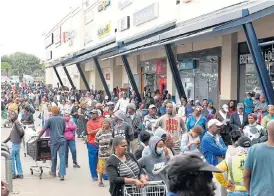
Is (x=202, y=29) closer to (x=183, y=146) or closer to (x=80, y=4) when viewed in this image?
(x=183, y=146)

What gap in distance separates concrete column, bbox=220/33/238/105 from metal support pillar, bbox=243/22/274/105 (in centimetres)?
639

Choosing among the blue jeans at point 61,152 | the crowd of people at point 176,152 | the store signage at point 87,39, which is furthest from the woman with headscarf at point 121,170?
the store signage at point 87,39

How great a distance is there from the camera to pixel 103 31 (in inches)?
1603

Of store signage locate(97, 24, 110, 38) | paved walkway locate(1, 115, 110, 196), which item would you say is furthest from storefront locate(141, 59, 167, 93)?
paved walkway locate(1, 115, 110, 196)

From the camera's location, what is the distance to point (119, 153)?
6496 millimetres

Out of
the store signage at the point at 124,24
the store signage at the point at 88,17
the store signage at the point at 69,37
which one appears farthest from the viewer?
the store signage at the point at 69,37

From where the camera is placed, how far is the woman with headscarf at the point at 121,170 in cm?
622

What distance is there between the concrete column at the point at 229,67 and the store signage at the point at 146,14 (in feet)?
25.0

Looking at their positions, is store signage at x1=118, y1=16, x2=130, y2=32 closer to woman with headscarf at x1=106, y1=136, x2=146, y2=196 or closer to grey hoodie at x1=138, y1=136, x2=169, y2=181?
grey hoodie at x1=138, y1=136, x2=169, y2=181

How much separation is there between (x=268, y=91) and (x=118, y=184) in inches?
344

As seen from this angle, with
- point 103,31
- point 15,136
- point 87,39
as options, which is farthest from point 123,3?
point 15,136

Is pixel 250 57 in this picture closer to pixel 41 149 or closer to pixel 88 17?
pixel 41 149

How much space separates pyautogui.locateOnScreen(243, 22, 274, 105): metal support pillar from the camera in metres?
13.7

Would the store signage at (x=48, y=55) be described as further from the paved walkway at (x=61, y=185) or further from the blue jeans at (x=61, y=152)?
the blue jeans at (x=61, y=152)
